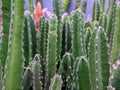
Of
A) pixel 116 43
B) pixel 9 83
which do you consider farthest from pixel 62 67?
pixel 9 83

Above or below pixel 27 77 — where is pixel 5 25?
above

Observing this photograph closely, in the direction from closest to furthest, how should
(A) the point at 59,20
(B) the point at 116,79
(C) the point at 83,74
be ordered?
(B) the point at 116,79 → (C) the point at 83,74 → (A) the point at 59,20

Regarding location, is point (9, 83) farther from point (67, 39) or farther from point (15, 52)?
point (67, 39)

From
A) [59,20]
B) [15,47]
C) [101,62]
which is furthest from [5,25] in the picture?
[59,20]

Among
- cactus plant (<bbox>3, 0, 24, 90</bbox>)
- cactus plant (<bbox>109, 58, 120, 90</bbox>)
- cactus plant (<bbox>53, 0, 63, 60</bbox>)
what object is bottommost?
cactus plant (<bbox>109, 58, 120, 90</bbox>)

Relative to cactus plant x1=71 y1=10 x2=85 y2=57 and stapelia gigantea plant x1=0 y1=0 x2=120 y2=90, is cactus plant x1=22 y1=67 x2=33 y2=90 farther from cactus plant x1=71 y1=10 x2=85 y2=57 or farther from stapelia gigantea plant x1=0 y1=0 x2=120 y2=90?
cactus plant x1=71 y1=10 x2=85 y2=57

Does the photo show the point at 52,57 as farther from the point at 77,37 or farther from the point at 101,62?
the point at 101,62

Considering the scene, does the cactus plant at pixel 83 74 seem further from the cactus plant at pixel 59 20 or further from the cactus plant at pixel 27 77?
the cactus plant at pixel 59 20

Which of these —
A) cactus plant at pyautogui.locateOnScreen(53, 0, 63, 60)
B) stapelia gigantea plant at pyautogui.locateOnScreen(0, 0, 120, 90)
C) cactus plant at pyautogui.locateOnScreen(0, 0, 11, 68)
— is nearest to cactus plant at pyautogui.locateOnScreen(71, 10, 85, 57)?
stapelia gigantea plant at pyautogui.locateOnScreen(0, 0, 120, 90)

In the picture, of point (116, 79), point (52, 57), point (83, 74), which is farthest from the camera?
point (52, 57)

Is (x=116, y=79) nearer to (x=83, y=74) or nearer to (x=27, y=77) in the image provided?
(x=83, y=74)

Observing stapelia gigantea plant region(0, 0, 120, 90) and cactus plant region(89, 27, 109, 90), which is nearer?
stapelia gigantea plant region(0, 0, 120, 90)

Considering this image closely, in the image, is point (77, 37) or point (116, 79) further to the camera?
point (77, 37)

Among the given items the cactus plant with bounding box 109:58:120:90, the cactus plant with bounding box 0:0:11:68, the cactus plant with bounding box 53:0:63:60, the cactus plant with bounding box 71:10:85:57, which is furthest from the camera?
the cactus plant with bounding box 53:0:63:60
